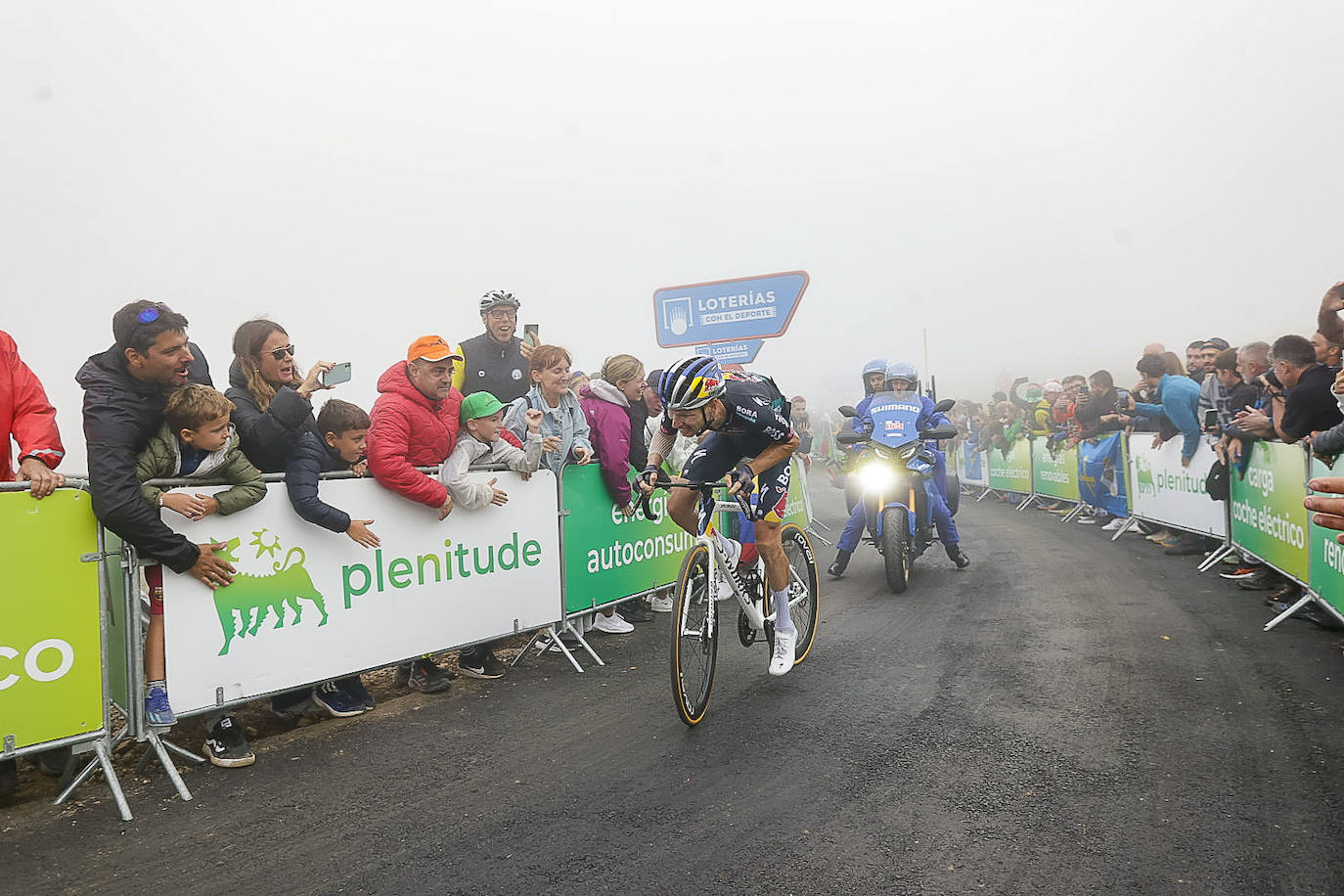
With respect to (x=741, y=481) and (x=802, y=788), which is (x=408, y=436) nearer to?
(x=741, y=481)

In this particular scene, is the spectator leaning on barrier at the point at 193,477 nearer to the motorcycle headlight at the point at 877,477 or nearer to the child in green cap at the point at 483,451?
the child in green cap at the point at 483,451

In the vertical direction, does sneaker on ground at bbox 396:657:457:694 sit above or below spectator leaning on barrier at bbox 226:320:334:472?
below

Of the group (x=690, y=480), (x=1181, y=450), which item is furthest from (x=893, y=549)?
(x=1181, y=450)

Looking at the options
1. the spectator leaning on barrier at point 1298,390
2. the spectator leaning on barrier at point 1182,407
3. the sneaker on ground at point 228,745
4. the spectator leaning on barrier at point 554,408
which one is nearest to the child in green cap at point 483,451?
the spectator leaning on barrier at point 554,408

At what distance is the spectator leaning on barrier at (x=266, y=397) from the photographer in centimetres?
472

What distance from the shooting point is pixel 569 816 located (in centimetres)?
360

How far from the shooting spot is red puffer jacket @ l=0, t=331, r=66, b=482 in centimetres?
401

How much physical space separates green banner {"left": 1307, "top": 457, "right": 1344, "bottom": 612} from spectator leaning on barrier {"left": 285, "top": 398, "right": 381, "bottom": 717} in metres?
6.23

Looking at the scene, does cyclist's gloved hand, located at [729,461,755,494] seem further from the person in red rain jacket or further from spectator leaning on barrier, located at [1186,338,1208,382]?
spectator leaning on barrier, located at [1186,338,1208,382]

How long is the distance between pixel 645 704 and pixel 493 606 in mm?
1336

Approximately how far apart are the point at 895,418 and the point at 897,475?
0.62 m

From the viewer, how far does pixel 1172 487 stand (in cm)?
1113

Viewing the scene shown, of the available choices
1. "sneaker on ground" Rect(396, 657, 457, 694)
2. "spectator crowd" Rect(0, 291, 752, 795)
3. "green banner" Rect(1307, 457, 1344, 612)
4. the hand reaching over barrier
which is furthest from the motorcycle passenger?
the hand reaching over barrier

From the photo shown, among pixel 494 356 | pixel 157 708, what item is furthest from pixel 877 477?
pixel 157 708
